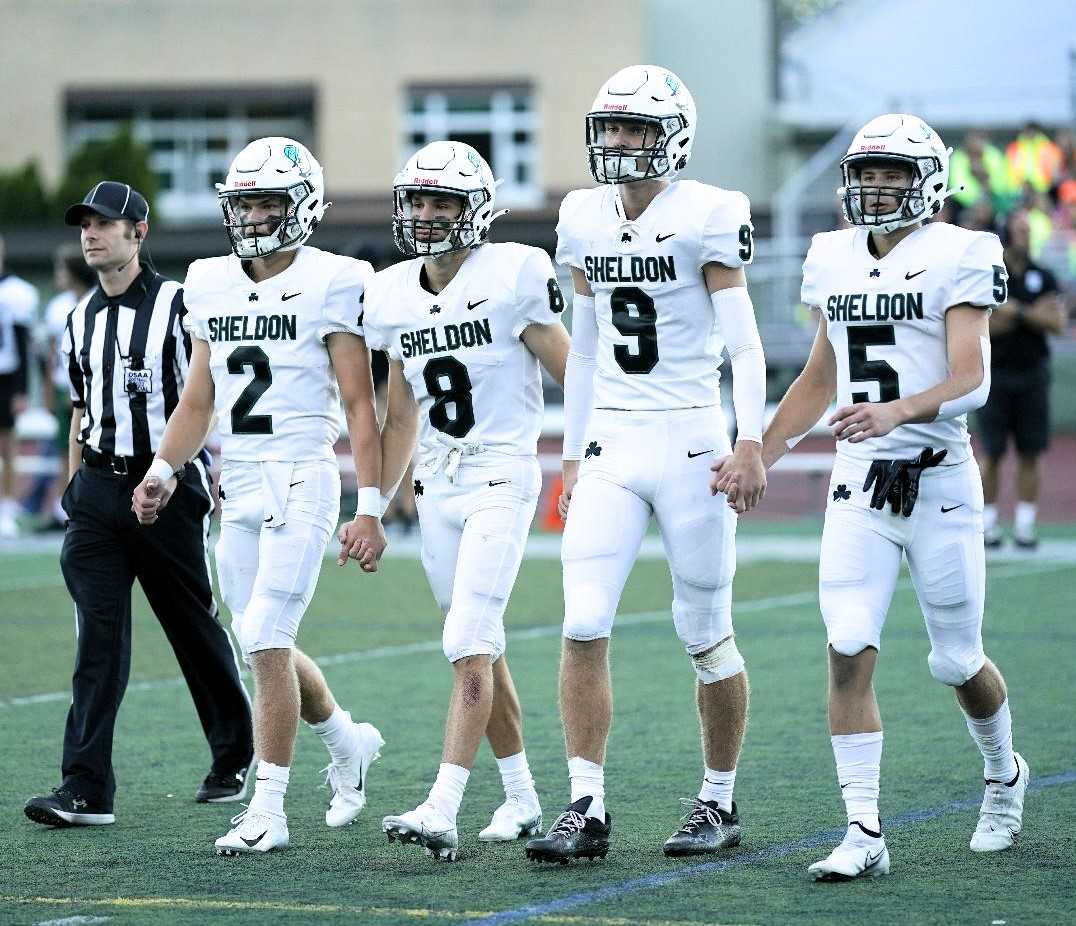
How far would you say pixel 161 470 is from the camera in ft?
21.0

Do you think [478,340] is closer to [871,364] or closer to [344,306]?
[344,306]

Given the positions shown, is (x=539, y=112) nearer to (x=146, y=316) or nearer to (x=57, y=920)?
(x=146, y=316)

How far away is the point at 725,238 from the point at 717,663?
4.08ft

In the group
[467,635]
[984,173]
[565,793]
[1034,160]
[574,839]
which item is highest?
[1034,160]

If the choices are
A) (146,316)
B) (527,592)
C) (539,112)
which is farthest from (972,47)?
(146,316)

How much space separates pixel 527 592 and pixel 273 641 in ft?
20.6

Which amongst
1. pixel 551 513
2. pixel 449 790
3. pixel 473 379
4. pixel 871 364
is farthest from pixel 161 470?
pixel 551 513

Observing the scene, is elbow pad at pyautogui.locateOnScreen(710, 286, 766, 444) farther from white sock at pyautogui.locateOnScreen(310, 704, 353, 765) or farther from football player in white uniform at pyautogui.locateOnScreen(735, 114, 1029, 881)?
white sock at pyautogui.locateOnScreen(310, 704, 353, 765)

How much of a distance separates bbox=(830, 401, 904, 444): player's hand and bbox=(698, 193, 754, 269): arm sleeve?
2.11 feet

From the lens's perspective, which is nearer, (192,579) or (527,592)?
(192,579)

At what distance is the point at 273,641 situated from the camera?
19.9 feet

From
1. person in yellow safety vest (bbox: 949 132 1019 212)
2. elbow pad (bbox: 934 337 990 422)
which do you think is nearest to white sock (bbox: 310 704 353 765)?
elbow pad (bbox: 934 337 990 422)

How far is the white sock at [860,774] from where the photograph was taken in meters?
5.48

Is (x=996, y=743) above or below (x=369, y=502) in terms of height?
below
